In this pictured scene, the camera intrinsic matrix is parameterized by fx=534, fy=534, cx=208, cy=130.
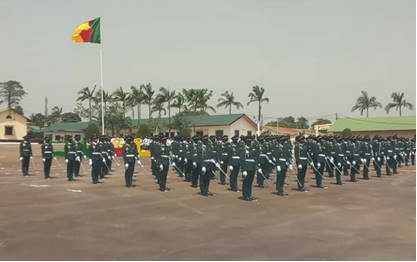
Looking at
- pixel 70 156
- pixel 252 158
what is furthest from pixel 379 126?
pixel 252 158

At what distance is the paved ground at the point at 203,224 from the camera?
838 centimetres

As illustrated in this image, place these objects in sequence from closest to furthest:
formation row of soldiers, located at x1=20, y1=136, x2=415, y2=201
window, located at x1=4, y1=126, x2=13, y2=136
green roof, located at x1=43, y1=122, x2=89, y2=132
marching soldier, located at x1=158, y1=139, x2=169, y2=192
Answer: formation row of soldiers, located at x1=20, y1=136, x2=415, y2=201 < marching soldier, located at x1=158, y1=139, x2=169, y2=192 < window, located at x1=4, y1=126, x2=13, y2=136 < green roof, located at x1=43, y1=122, x2=89, y2=132

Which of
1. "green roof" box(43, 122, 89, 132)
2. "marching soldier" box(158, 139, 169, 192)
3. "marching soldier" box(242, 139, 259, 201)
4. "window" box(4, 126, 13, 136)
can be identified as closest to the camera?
"marching soldier" box(242, 139, 259, 201)

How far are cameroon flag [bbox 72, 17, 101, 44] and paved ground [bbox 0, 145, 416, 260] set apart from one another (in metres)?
24.5

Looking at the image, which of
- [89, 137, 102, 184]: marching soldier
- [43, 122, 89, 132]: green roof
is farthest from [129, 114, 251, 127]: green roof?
[89, 137, 102, 184]: marching soldier

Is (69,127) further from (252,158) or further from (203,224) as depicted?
(203,224)

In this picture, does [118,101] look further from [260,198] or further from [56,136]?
[260,198]

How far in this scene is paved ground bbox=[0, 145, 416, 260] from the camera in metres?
8.38

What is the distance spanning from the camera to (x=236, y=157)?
15.9 m

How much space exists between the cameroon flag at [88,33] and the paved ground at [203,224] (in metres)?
24.5

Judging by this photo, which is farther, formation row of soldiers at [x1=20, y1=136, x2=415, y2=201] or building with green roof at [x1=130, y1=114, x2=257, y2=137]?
building with green roof at [x1=130, y1=114, x2=257, y2=137]

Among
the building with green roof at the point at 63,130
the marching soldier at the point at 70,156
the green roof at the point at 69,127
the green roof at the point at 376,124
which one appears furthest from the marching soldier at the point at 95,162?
the building with green roof at the point at 63,130

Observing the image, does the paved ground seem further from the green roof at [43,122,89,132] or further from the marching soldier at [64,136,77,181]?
the green roof at [43,122,89,132]

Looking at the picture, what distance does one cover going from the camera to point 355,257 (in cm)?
795
